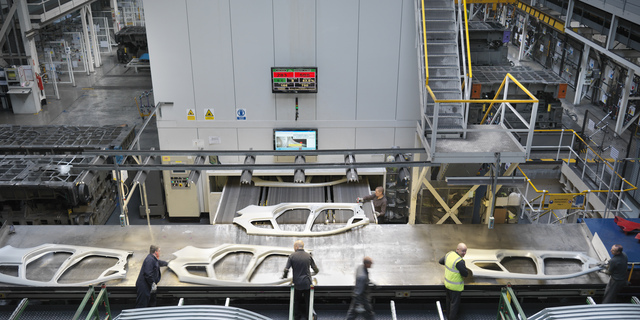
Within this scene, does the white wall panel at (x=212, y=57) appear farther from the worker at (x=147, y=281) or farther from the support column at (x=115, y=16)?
the support column at (x=115, y=16)

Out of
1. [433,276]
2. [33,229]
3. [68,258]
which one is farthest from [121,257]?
[433,276]

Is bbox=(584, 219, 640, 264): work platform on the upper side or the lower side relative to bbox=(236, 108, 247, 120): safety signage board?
lower

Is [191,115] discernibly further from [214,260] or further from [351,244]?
[351,244]

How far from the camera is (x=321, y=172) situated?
12156 millimetres

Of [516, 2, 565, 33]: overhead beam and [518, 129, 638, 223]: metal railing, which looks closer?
[518, 129, 638, 223]: metal railing

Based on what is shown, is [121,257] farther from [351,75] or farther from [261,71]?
[351,75]

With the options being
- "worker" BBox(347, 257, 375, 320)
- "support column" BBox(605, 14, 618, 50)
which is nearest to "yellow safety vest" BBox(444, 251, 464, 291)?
A: "worker" BBox(347, 257, 375, 320)

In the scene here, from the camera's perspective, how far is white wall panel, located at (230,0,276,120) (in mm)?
11102

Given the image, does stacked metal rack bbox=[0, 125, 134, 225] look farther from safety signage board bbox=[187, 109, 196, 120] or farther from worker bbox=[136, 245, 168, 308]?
worker bbox=[136, 245, 168, 308]

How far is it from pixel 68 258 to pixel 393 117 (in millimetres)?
7561

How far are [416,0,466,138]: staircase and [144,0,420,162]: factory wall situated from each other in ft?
1.92

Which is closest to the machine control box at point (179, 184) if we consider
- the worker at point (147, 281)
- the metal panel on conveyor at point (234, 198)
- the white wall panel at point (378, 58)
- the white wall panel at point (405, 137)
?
the metal panel on conveyor at point (234, 198)

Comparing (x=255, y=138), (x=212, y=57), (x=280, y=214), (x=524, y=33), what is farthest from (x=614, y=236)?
(x=524, y=33)

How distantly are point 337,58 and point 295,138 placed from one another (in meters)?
2.15
